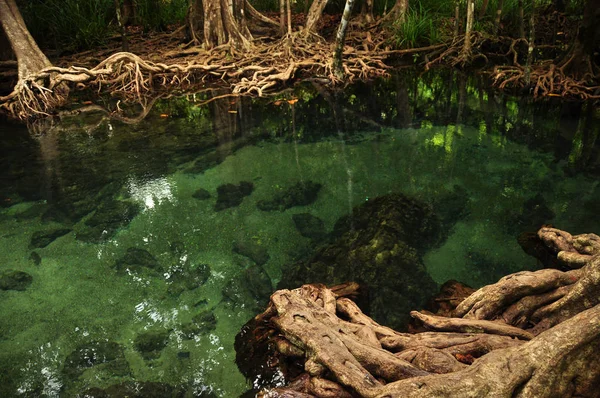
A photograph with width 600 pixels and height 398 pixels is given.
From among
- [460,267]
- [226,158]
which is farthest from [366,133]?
[460,267]

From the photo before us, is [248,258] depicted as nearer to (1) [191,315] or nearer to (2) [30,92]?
(1) [191,315]

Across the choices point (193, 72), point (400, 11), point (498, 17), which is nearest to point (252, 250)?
point (193, 72)

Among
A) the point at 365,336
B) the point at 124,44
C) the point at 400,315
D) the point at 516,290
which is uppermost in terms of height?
the point at 124,44

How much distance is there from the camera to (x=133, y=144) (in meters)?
7.29

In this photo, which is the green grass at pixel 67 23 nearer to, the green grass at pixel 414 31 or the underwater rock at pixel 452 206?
the green grass at pixel 414 31

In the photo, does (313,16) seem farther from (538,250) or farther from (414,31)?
(538,250)

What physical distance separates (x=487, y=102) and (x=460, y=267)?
5451 millimetres

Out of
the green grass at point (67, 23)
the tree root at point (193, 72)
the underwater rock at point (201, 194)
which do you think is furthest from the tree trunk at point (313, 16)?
the underwater rock at point (201, 194)

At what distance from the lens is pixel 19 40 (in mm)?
8750

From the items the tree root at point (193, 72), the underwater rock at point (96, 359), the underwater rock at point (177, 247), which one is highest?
the tree root at point (193, 72)

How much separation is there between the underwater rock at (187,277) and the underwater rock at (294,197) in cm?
125

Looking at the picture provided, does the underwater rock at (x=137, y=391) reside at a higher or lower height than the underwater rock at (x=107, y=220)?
lower

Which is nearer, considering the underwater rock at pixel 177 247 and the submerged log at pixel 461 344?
the submerged log at pixel 461 344

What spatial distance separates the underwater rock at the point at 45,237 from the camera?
16.0 feet
